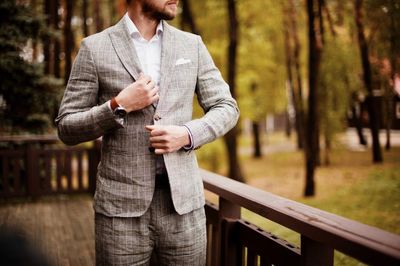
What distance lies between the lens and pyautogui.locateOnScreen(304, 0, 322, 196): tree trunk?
31.8 feet

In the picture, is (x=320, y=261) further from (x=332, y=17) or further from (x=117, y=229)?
(x=332, y=17)

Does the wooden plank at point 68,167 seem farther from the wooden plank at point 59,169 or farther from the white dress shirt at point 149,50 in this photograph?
the white dress shirt at point 149,50

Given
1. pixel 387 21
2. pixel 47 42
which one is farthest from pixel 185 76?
pixel 47 42

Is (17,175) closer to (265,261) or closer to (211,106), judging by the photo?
(265,261)

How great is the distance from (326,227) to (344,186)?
34.4 feet

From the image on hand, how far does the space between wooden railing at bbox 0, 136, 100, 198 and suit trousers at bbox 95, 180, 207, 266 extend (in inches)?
205

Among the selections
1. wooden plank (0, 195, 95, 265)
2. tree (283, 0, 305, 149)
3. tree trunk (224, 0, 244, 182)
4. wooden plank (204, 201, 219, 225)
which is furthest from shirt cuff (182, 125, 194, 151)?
tree (283, 0, 305, 149)

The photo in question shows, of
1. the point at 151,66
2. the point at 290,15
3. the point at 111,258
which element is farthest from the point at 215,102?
the point at 290,15

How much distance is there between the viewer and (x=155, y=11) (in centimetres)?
157

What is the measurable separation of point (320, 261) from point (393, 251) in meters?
0.50

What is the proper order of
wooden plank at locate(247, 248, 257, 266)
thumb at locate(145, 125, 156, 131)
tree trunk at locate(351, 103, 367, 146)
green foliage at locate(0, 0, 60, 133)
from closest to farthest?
thumb at locate(145, 125, 156, 131) < wooden plank at locate(247, 248, 257, 266) < green foliage at locate(0, 0, 60, 133) < tree trunk at locate(351, 103, 367, 146)

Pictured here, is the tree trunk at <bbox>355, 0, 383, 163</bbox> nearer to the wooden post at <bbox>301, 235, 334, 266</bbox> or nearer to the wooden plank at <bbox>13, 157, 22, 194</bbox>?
the wooden plank at <bbox>13, 157, 22, 194</bbox>

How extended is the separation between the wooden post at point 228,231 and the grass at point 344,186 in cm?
299

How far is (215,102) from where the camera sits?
1.58m
